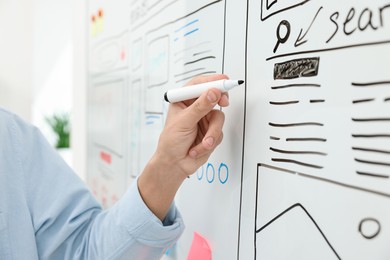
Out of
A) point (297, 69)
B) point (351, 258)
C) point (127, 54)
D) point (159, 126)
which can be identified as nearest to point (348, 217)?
point (351, 258)

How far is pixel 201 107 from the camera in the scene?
1.36 ft

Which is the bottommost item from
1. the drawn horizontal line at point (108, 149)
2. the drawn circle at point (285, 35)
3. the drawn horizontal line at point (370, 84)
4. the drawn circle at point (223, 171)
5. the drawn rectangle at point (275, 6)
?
the drawn horizontal line at point (108, 149)

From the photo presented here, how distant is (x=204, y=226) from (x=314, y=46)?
30cm

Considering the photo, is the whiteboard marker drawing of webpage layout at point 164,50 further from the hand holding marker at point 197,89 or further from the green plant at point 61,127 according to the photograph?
the green plant at point 61,127

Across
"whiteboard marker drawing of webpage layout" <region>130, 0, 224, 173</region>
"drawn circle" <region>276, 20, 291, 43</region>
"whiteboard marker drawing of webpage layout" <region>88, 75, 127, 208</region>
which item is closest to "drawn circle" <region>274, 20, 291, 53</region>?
"drawn circle" <region>276, 20, 291, 43</region>

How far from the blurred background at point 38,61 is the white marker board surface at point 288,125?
8.00 ft

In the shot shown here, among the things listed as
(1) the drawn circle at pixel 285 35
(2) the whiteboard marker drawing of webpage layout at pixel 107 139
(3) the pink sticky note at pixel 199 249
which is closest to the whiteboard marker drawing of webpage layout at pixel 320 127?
(1) the drawn circle at pixel 285 35

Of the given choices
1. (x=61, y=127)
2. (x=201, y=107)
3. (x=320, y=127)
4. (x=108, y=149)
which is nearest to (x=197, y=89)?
(x=201, y=107)

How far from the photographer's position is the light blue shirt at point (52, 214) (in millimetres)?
521

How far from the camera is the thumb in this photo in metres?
0.40

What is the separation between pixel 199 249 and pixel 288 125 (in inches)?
9.9

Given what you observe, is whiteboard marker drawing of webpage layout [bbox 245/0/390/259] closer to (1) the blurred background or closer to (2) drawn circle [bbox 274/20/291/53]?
(2) drawn circle [bbox 274/20/291/53]

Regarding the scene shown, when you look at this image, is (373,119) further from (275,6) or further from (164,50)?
(164,50)

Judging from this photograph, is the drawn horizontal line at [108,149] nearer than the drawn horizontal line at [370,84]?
No
